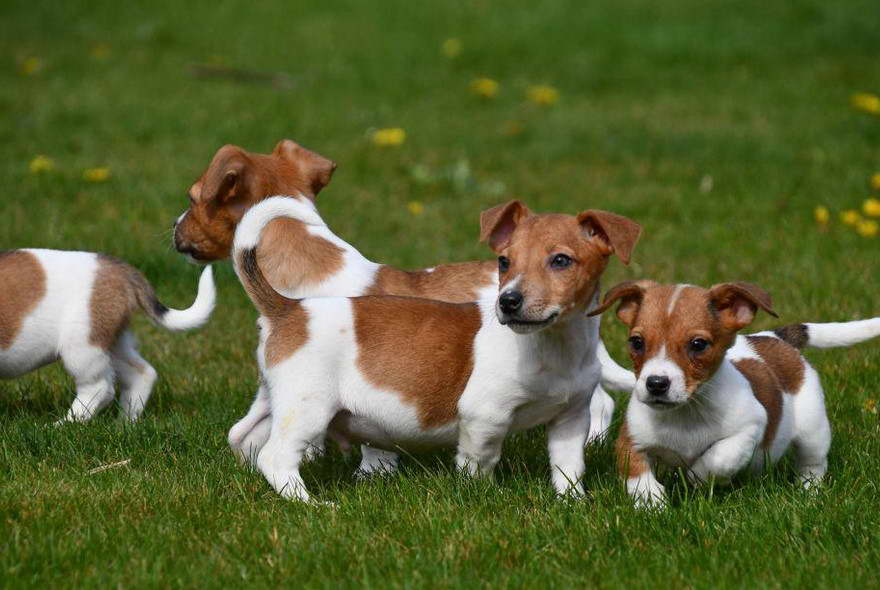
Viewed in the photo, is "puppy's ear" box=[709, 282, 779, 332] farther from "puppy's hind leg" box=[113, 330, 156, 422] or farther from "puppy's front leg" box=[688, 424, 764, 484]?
"puppy's hind leg" box=[113, 330, 156, 422]

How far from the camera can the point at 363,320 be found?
5.20 m

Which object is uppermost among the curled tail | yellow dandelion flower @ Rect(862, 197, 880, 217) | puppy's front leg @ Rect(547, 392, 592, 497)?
puppy's front leg @ Rect(547, 392, 592, 497)

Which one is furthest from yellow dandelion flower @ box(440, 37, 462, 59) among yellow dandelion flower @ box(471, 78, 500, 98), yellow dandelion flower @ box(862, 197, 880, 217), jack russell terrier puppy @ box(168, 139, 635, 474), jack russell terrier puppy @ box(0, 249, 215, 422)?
jack russell terrier puppy @ box(0, 249, 215, 422)

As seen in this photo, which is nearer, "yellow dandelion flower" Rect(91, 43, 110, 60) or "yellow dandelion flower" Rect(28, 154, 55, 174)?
"yellow dandelion flower" Rect(28, 154, 55, 174)

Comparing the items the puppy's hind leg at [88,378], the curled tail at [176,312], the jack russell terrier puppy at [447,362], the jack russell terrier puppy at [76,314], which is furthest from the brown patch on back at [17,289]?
the jack russell terrier puppy at [447,362]

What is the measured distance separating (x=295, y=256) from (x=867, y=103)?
8.13 metres

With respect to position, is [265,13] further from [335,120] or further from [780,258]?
[780,258]

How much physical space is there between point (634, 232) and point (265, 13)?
13.5 meters

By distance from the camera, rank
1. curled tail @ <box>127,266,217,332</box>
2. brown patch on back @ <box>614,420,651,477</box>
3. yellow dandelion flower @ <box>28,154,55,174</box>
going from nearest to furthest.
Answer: brown patch on back @ <box>614,420,651,477</box> < curled tail @ <box>127,266,217,332</box> < yellow dandelion flower @ <box>28,154,55,174</box>

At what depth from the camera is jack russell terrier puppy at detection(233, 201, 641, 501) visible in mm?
5016

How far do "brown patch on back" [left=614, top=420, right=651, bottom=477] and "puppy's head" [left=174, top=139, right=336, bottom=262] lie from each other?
211 cm

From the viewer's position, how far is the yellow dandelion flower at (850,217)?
9391mm

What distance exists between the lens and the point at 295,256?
5953 mm

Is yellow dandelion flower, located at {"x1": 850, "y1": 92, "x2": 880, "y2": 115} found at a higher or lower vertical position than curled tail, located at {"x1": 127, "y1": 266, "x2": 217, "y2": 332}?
lower
